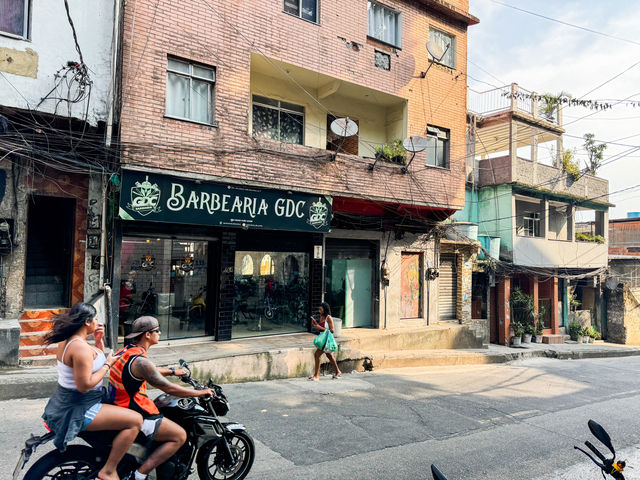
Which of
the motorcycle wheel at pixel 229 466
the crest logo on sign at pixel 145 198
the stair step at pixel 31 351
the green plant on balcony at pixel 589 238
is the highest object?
the green plant on balcony at pixel 589 238

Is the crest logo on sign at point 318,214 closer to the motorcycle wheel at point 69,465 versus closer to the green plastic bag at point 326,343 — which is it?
the green plastic bag at point 326,343

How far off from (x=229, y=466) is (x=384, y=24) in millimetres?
13143

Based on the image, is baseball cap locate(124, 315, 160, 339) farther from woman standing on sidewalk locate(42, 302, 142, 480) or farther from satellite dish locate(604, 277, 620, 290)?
satellite dish locate(604, 277, 620, 290)

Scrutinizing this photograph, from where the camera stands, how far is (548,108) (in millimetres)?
21500

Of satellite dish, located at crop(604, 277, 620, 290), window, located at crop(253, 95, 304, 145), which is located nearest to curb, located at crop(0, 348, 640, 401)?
window, located at crop(253, 95, 304, 145)

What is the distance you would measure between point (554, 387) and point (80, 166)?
11.7m

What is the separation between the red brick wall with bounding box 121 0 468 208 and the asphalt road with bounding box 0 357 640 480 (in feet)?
16.6

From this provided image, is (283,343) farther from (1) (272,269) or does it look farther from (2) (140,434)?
(2) (140,434)

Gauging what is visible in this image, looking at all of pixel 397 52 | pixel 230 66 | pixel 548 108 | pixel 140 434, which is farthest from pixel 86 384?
pixel 548 108

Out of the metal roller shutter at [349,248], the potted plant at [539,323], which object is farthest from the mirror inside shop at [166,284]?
the potted plant at [539,323]

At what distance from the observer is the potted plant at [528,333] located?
2062 centimetres

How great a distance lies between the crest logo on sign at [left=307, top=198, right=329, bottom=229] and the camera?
11695 mm

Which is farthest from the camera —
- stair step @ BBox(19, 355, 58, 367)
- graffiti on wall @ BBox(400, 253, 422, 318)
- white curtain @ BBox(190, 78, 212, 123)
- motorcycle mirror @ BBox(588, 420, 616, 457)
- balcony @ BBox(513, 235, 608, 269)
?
balcony @ BBox(513, 235, 608, 269)

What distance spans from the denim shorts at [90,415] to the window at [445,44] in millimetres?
14577
